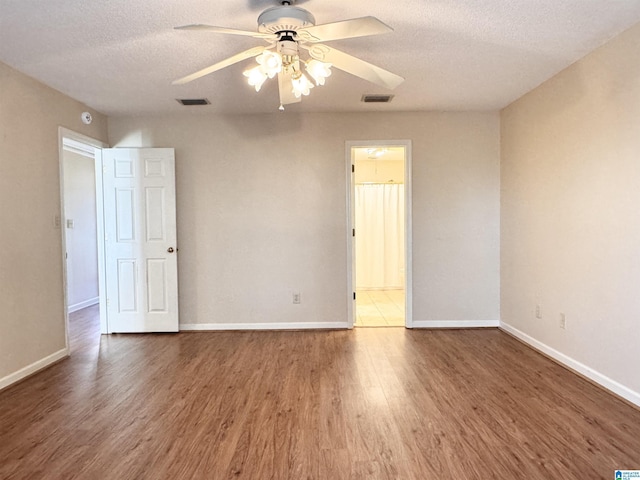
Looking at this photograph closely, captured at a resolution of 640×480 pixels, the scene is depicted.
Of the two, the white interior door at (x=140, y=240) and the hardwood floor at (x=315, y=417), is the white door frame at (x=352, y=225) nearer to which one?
the hardwood floor at (x=315, y=417)

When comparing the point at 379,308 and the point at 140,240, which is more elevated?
the point at 140,240

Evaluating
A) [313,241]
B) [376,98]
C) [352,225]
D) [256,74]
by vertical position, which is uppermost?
[376,98]

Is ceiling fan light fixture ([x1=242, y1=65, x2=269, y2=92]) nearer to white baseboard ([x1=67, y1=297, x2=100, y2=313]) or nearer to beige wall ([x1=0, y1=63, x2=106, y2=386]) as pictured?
beige wall ([x1=0, y1=63, x2=106, y2=386])

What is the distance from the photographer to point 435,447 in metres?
2.00

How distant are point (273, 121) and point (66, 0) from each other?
2.31 m

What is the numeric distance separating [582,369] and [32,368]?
4.27 meters

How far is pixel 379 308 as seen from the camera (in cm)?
528

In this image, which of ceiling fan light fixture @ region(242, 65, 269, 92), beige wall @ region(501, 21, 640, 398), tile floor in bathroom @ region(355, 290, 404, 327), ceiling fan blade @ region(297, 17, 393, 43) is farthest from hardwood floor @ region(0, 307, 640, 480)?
ceiling fan blade @ region(297, 17, 393, 43)

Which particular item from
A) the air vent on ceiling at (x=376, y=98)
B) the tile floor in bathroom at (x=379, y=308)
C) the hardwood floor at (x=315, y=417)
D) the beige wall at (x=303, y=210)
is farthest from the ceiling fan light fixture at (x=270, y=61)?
the tile floor in bathroom at (x=379, y=308)

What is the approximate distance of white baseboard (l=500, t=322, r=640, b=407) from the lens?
2.46 meters

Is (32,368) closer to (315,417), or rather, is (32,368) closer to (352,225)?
(315,417)

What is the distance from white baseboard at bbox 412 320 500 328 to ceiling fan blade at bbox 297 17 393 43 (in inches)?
127

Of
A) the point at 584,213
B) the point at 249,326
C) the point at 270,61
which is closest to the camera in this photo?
the point at 270,61

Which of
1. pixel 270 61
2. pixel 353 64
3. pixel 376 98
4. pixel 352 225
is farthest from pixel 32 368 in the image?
pixel 376 98
